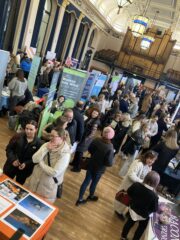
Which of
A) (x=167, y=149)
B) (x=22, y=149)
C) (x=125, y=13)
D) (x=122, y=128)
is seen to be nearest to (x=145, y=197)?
(x=22, y=149)

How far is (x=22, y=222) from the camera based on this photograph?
2.11 metres

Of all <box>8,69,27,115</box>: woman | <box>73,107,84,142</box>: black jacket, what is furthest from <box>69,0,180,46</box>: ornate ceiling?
<box>73,107,84,142</box>: black jacket

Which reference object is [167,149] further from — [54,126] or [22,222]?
[22,222]

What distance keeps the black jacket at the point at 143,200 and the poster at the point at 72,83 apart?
400cm

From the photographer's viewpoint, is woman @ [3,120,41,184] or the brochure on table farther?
woman @ [3,120,41,184]

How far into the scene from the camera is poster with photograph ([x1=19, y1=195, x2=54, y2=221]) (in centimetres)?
229

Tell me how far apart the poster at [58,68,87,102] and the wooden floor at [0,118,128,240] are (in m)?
2.25

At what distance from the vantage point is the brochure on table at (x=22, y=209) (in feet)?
6.82

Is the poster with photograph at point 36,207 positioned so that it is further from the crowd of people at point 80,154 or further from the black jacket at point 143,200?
the black jacket at point 143,200

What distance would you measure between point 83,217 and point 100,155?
111cm

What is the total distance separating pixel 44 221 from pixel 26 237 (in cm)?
27

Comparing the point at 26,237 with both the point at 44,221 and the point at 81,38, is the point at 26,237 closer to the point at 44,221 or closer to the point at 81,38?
the point at 44,221

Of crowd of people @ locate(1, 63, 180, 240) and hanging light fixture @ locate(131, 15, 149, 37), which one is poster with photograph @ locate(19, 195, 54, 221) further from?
hanging light fixture @ locate(131, 15, 149, 37)

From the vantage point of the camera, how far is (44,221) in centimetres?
224
